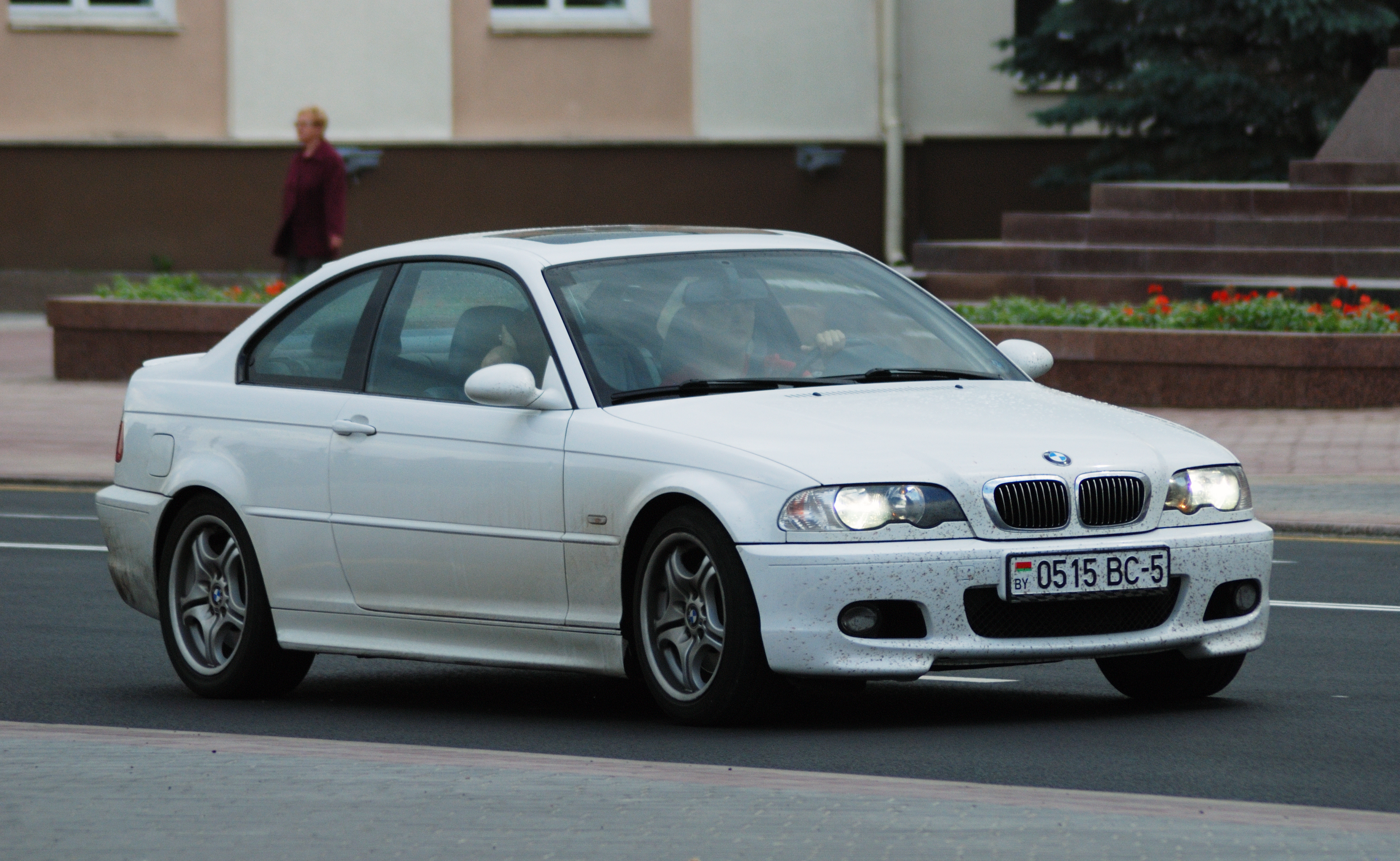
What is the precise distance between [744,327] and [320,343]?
1.51 m

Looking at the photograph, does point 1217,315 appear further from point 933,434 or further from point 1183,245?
point 933,434

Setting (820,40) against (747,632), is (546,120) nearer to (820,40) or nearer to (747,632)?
(820,40)

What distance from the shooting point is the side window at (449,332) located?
762cm

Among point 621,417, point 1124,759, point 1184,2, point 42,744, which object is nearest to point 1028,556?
point 1124,759

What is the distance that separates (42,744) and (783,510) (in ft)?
6.52

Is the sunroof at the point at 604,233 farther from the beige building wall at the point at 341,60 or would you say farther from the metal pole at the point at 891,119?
the metal pole at the point at 891,119

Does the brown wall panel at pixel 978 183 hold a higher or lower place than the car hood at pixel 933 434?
higher

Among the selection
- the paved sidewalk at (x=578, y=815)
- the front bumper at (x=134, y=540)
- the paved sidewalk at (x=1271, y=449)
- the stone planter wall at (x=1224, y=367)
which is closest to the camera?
the paved sidewalk at (x=578, y=815)

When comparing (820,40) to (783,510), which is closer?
(783,510)

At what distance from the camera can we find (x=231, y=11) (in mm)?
31047

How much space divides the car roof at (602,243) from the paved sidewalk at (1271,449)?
17.8 ft

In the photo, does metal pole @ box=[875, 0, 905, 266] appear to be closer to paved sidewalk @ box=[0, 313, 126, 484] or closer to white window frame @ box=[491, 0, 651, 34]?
white window frame @ box=[491, 0, 651, 34]

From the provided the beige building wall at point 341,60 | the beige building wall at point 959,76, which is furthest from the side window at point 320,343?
the beige building wall at point 959,76

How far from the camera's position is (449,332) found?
7.82 metres
